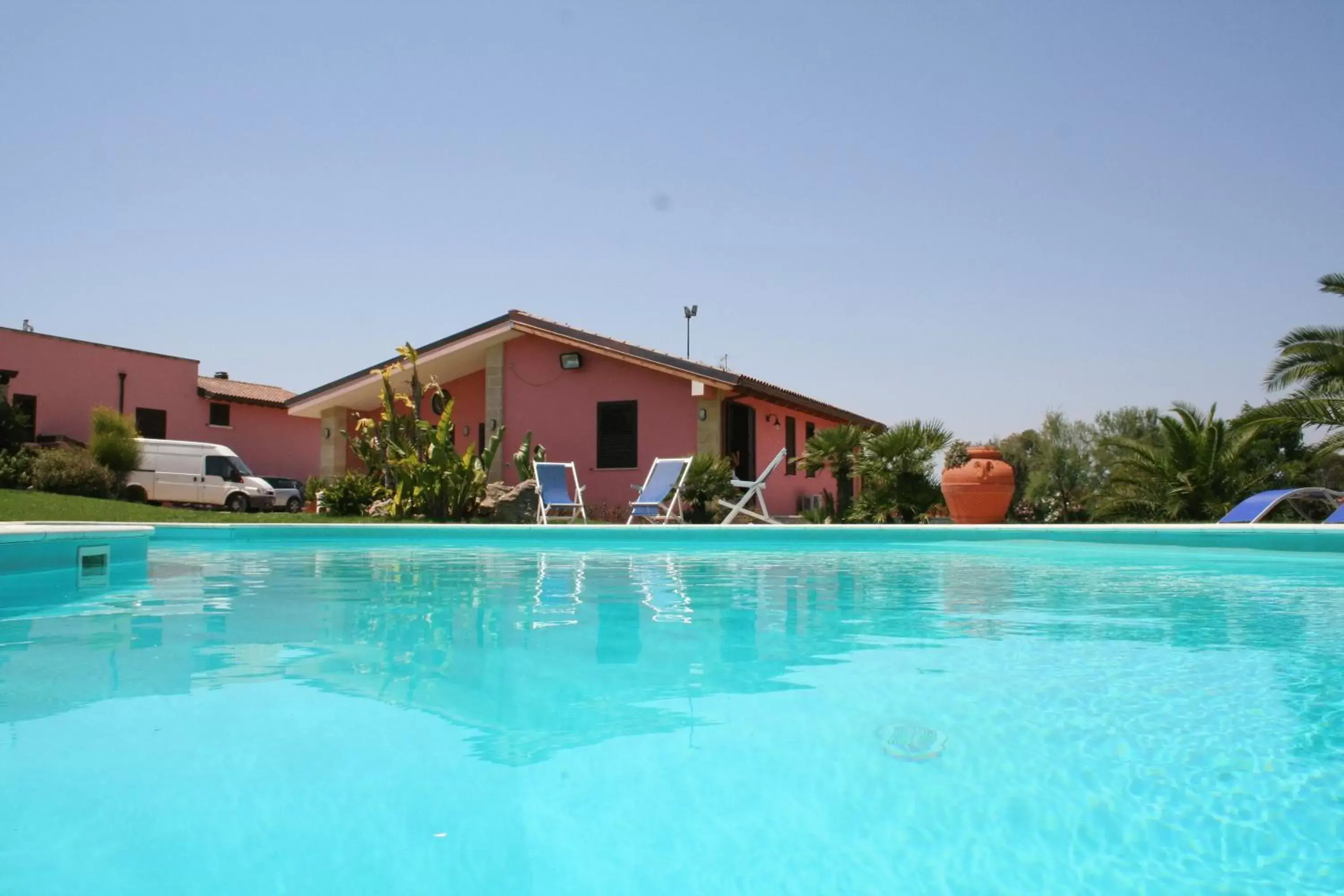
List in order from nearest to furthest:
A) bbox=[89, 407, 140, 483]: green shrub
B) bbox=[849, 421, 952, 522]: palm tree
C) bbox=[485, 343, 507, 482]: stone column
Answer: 1. bbox=[849, 421, 952, 522]: palm tree
2. bbox=[485, 343, 507, 482]: stone column
3. bbox=[89, 407, 140, 483]: green shrub

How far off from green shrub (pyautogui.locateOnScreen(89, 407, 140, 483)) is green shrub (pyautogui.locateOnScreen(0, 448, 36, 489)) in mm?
1219

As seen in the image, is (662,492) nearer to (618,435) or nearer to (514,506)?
(514,506)

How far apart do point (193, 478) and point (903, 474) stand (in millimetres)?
17220

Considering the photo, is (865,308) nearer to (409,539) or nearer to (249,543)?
(409,539)

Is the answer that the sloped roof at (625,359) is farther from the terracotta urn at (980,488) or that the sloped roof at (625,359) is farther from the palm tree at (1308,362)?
the palm tree at (1308,362)

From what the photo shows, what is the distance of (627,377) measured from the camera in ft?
59.8

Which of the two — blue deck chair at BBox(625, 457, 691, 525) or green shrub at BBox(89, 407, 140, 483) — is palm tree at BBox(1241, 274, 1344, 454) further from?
green shrub at BBox(89, 407, 140, 483)

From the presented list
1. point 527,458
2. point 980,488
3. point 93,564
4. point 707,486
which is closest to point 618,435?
point 527,458

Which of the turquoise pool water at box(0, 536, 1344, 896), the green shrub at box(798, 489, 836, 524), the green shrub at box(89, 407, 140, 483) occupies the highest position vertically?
the green shrub at box(89, 407, 140, 483)

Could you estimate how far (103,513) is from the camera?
14.4 metres

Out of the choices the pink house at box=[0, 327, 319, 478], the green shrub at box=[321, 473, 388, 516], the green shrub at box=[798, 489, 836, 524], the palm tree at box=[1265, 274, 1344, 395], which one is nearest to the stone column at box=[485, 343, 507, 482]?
the green shrub at box=[321, 473, 388, 516]

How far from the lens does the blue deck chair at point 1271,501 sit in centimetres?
1134

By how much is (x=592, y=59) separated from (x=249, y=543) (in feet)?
29.2

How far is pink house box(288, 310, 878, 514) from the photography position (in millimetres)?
17438
